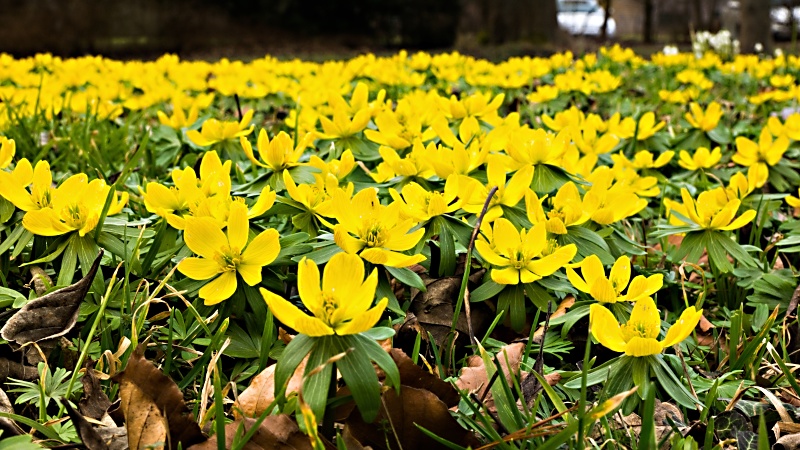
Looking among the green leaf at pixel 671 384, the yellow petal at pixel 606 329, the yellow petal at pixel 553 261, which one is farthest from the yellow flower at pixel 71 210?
the green leaf at pixel 671 384

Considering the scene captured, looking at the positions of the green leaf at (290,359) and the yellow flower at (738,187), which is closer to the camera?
the green leaf at (290,359)

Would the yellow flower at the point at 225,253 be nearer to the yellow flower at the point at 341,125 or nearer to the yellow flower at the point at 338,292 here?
the yellow flower at the point at 338,292

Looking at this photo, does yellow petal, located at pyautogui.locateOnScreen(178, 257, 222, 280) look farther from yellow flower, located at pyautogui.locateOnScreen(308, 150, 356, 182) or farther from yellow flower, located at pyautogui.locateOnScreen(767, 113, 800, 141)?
yellow flower, located at pyautogui.locateOnScreen(767, 113, 800, 141)

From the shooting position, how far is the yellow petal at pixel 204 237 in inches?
51.6

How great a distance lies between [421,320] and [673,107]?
3.28m

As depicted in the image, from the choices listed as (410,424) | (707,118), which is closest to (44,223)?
(410,424)

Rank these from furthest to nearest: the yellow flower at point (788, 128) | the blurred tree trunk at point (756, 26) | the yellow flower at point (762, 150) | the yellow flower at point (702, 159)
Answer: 1. the blurred tree trunk at point (756, 26)
2. the yellow flower at point (788, 128)
3. the yellow flower at point (702, 159)
4. the yellow flower at point (762, 150)

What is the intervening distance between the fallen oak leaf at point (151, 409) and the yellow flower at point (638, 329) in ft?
2.22

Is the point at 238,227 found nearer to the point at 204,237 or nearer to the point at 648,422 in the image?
the point at 204,237

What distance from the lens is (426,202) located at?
5.22 feet

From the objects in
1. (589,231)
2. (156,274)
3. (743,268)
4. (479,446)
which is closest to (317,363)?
(479,446)

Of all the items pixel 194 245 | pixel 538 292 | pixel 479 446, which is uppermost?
pixel 194 245

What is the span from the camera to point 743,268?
6.30ft

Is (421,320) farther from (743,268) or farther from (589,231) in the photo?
(743,268)
